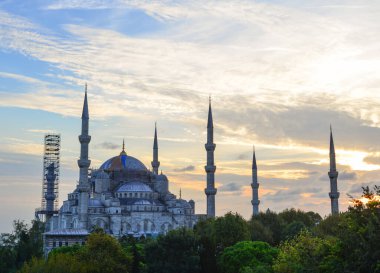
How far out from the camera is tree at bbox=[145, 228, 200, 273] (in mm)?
45062

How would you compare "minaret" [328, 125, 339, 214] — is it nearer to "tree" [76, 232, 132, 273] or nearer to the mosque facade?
the mosque facade

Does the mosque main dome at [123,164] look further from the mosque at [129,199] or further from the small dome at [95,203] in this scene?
the small dome at [95,203]

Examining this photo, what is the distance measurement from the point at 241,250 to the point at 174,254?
194 inches

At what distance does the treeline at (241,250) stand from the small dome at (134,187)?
25.6m

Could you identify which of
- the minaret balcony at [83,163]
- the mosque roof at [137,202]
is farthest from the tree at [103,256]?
the mosque roof at [137,202]

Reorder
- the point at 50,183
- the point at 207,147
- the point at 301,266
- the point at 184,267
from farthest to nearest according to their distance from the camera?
the point at 50,183 < the point at 207,147 < the point at 184,267 < the point at 301,266

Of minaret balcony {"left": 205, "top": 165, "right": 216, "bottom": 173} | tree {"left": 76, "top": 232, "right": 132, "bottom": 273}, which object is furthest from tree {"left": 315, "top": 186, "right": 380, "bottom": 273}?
minaret balcony {"left": 205, "top": 165, "right": 216, "bottom": 173}

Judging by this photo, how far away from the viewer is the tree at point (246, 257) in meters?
44.6

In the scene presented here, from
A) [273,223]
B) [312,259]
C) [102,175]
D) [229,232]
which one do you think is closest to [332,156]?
[273,223]

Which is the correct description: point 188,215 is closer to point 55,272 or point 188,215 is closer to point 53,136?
point 53,136

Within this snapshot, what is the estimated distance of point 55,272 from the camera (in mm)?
40344

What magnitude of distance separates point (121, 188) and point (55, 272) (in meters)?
53.9

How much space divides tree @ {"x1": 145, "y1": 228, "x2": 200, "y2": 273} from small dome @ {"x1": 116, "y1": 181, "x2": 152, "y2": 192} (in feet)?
152

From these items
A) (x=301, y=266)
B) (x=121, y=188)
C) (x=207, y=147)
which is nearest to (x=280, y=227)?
(x=207, y=147)
